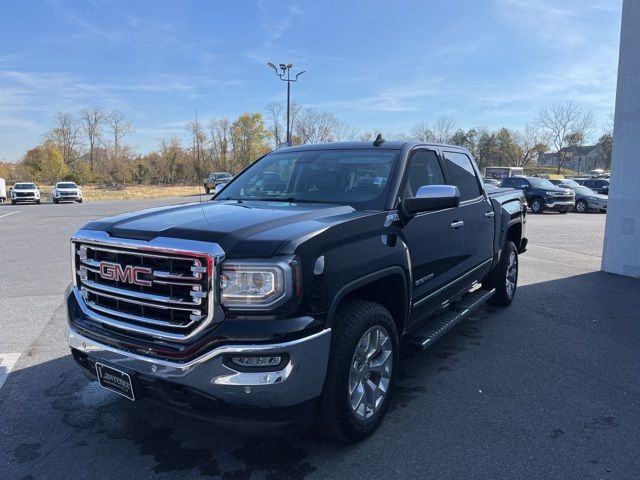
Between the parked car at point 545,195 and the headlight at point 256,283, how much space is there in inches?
892

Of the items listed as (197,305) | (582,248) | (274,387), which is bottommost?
(582,248)

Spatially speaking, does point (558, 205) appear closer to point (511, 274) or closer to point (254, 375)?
point (511, 274)

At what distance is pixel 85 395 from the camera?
12.2ft

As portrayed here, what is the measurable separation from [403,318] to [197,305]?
1585mm

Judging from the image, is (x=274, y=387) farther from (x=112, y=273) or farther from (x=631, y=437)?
(x=631, y=437)

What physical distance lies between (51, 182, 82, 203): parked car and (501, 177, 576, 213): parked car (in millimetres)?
27634

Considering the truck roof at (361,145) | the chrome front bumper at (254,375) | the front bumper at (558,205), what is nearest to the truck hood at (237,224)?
the chrome front bumper at (254,375)

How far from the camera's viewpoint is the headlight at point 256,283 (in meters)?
2.47

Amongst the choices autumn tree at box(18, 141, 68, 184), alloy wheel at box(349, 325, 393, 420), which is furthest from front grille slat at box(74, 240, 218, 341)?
autumn tree at box(18, 141, 68, 184)

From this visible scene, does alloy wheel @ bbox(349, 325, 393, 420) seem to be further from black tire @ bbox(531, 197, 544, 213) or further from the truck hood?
black tire @ bbox(531, 197, 544, 213)

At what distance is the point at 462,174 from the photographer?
5047 mm

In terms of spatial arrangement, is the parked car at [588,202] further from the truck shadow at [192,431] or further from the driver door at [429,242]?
the driver door at [429,242]

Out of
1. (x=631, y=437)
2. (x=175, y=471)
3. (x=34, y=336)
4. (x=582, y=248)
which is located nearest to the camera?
(x=175, y=471)

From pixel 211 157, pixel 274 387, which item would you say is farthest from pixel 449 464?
pixel 211 157
